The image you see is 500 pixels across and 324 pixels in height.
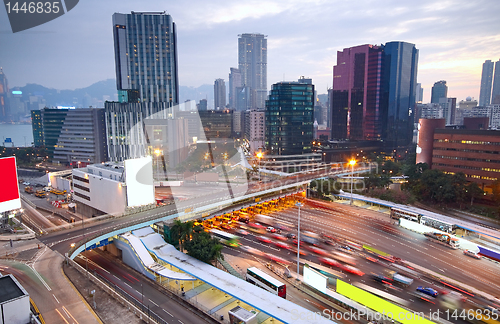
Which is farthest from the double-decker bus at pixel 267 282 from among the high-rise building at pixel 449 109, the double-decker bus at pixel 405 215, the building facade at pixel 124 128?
the high-rise building at pixel 449 109

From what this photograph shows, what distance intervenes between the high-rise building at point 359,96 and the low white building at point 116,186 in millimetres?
60839

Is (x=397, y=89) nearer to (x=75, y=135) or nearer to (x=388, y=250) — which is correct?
(x=388, y=250)

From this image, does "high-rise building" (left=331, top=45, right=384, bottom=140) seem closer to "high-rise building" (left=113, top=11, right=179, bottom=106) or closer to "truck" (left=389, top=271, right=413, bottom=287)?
"high-rise building" (left=113, top=11, right=179, bottom=106)

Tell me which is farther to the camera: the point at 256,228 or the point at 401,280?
the point at 256,228

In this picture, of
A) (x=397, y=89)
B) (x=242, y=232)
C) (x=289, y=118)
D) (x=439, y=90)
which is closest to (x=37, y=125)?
(x=289, y=118)

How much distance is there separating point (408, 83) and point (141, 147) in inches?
2696

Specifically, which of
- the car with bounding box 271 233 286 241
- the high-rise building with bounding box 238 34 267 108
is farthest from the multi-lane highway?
the high-rise building with bounding box 238 34 267 108

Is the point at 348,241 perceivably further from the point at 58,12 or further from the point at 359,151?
the point at 359,151

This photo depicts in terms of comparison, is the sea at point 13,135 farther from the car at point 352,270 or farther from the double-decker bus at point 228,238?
the car at point 352,270

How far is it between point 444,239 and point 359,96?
58223mm

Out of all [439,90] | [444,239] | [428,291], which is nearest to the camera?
[428,291]

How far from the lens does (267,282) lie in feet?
47.9

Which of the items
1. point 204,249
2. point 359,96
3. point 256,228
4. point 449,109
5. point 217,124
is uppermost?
point 359,96

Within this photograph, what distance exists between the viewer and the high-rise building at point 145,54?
59625 millimetres
